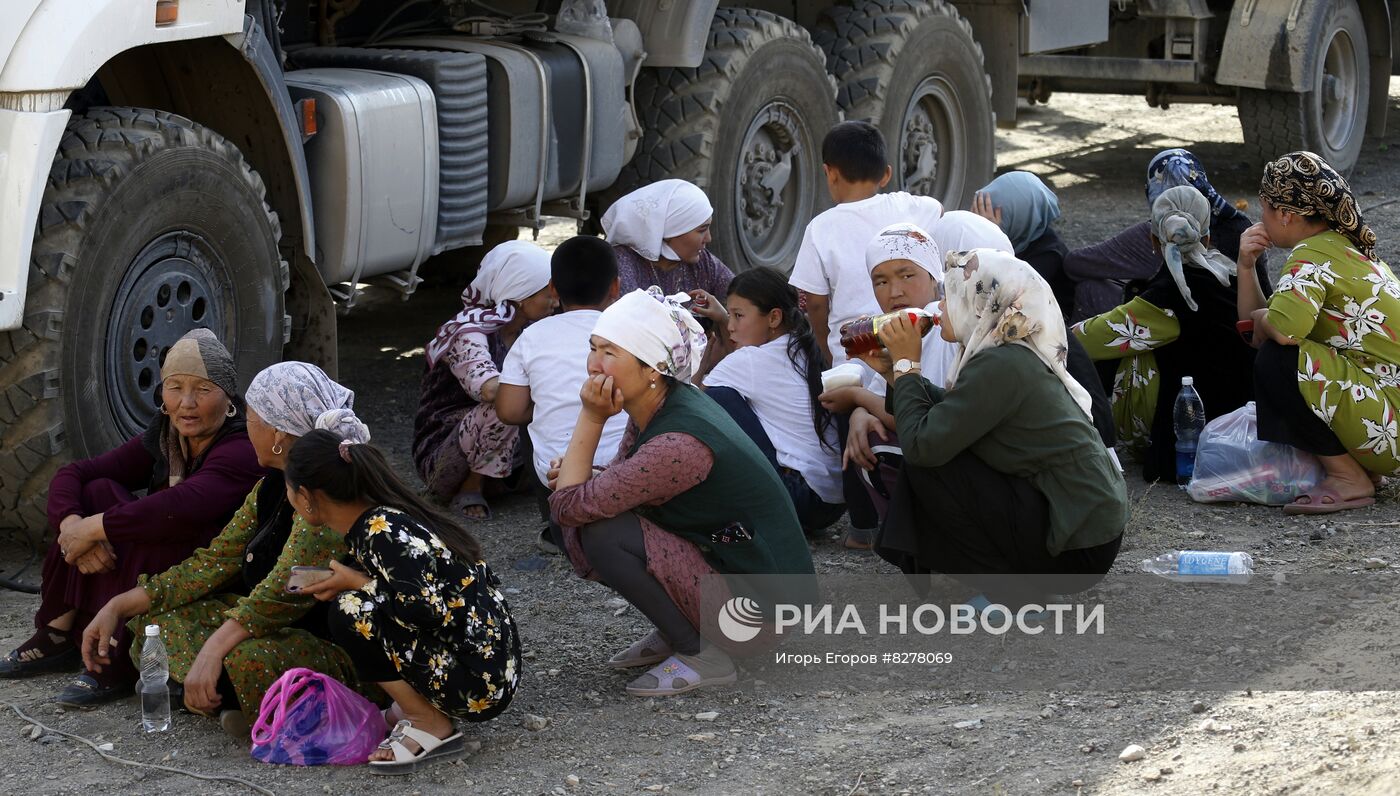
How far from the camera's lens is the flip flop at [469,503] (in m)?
5.55

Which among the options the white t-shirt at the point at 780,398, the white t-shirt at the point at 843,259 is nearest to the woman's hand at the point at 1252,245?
the white t-shirt at the point at 843,259

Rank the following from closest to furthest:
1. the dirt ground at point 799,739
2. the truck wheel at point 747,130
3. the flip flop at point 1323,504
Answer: the dirt ground at point 799,739, the flip flop at point 1323,504, the truck wheel at point 747,130

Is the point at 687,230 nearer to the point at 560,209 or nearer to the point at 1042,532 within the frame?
the point at 560,209

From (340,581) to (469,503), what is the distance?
1.92m

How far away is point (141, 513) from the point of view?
4.02 metres

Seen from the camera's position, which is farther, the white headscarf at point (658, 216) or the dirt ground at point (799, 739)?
the white headscarf at point (658, 216)

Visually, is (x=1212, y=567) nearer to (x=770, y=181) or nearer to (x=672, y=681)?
(x=672, y=681)

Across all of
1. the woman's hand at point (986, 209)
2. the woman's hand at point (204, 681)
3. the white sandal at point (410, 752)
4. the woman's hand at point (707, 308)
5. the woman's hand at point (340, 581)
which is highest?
the woman's hand at point (986, 209)

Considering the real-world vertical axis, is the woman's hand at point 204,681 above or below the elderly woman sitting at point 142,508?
below

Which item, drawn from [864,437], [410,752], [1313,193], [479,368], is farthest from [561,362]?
[1313,193]

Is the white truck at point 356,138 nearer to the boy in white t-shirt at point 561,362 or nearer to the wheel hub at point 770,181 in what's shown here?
the wheel hub at point 770,181

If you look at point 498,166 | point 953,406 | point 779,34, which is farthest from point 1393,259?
point 953,406

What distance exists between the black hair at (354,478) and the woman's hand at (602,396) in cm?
52

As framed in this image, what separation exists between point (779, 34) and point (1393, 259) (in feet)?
10.8
